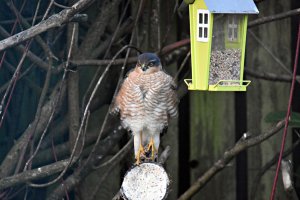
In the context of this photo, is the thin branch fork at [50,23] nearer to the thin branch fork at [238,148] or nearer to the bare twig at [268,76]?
the thin branch fork at [238,148]

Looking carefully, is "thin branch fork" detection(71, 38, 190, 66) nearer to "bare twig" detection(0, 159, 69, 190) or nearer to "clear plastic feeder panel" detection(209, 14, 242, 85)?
"bare twig" detection(0, 159, 69, 190)

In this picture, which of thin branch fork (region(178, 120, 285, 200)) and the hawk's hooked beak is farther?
thin branch fork (region(178, 120, 285, 200))

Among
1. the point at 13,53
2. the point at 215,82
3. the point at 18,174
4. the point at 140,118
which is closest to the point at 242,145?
the point at 140,118

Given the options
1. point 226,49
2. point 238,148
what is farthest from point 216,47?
point 238,148

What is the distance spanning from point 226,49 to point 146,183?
589 millimetres

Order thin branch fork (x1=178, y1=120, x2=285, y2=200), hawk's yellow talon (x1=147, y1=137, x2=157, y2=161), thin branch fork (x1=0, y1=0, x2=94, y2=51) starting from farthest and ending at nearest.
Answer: thin branch fork (x1=178, y1=120, x2=285, y2=200) < hawk's yellow talon (x1=147, y1=137, x2=157, y2=161) < thin branch fork (x1=0, y1=0, x2=94, y2=51)

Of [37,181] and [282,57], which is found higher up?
[282,57]

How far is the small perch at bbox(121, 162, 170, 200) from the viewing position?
279cm

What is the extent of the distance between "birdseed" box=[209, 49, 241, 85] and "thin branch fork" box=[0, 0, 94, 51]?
66 cm

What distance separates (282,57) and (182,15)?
67cm

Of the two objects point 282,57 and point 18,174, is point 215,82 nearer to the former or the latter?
point 18,174

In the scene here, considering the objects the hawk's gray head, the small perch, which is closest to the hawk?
the hawk's gray head

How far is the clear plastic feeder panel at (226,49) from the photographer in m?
2.75

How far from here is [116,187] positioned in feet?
13.7
